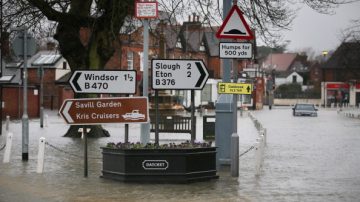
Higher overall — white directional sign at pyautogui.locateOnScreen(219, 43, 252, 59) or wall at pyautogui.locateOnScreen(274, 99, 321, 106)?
white directional sign at pyautogui.locateOnScreen(219, 43, 252, 59)

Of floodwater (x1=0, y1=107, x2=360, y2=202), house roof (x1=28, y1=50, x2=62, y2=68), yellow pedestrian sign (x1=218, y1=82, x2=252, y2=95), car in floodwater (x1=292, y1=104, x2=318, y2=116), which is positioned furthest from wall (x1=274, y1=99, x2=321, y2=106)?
yellow pedestrian sign (x1=218, y1=82, x2=252, y2=95)

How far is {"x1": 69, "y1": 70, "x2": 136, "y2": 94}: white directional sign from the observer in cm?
1371

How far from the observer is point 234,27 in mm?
13656

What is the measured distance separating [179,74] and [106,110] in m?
1.68

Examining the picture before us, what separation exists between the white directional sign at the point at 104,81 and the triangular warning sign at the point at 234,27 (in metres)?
2.06

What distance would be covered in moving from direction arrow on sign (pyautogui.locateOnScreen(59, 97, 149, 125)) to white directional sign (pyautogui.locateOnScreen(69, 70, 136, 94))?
37cm

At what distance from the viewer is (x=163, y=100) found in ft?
166

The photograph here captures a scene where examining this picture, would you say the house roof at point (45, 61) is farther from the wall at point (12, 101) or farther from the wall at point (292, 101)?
the wall at point (292, 101)

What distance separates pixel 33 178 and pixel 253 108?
78.0m

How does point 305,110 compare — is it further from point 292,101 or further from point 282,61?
point 282,61

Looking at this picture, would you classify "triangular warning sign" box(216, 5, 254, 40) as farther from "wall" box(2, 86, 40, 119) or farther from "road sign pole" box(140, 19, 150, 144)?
"wall" box(2, 86, 40, 119)

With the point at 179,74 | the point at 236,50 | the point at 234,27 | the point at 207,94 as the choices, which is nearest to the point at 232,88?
the point at 236,50

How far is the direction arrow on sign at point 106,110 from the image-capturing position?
13.3m

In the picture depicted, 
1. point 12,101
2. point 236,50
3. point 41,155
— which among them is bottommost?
point 41,155
